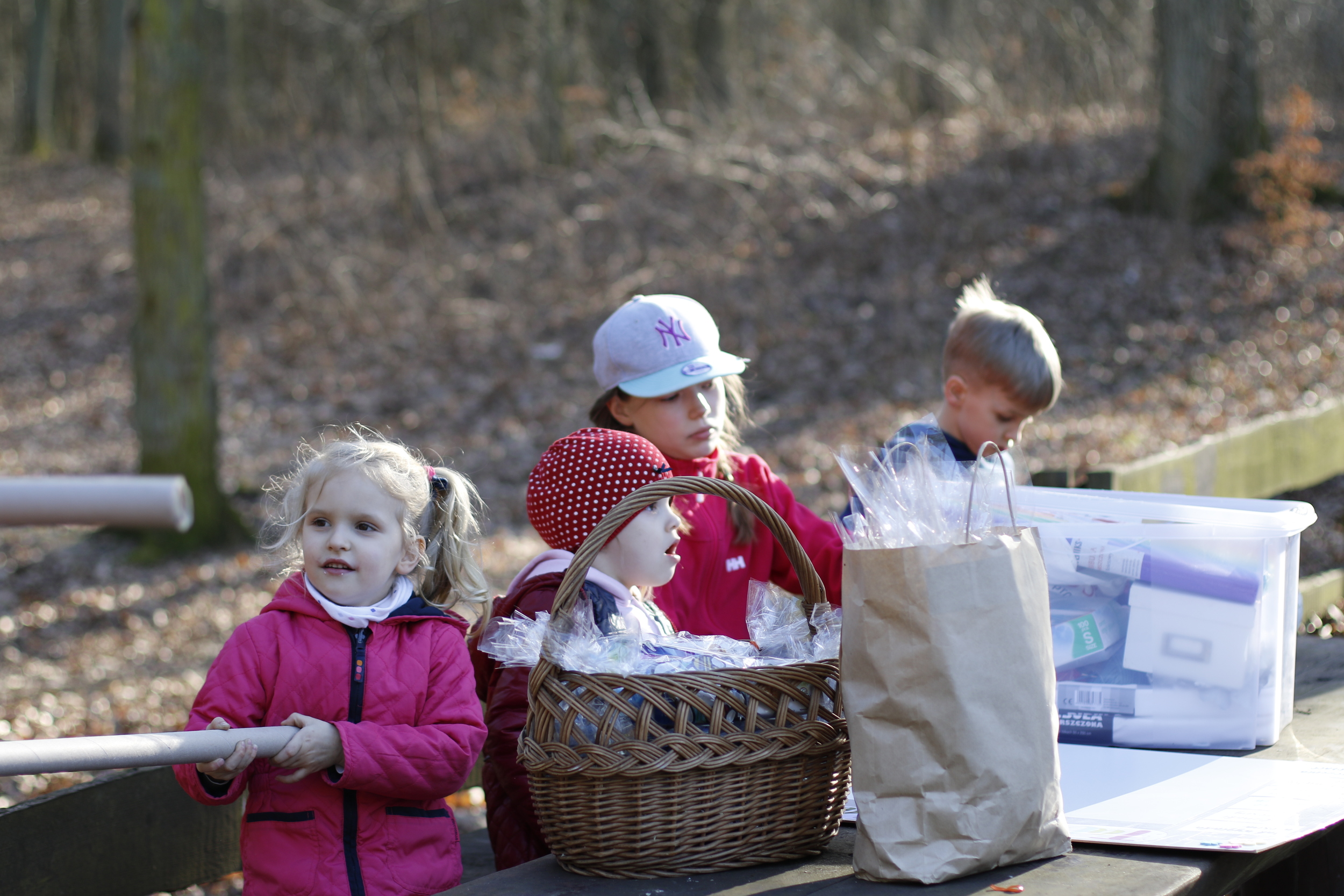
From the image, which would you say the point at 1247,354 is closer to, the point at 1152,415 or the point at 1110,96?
the point at 1152,415

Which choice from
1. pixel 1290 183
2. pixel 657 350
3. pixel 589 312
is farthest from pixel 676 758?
pixel 589 312

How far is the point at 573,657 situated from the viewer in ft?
6.27

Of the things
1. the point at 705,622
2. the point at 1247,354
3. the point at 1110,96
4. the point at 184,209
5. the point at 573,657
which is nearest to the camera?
the point at 573,657

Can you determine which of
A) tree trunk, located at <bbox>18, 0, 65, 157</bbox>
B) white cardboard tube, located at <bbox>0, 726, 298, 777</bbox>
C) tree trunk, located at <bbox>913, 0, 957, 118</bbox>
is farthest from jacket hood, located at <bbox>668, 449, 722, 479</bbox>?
tree trunk, located at <bbox>18, 0, 65, 157</bbox>

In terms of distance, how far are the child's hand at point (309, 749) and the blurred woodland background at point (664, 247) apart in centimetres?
256

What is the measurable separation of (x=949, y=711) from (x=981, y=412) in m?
1.82

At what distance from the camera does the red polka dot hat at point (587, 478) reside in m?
2.40

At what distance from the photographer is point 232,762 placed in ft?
6.24

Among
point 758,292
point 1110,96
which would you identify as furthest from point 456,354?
point 1110,96

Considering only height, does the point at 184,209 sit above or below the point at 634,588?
above

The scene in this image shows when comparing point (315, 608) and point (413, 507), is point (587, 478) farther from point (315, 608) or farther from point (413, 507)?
point (315, 608)

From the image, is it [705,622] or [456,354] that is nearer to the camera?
[705,622]

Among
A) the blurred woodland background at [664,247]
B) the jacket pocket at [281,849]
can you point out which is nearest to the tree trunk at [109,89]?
the blurred woodland background at [664,247]

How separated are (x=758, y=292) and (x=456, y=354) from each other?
3007 millimetres
